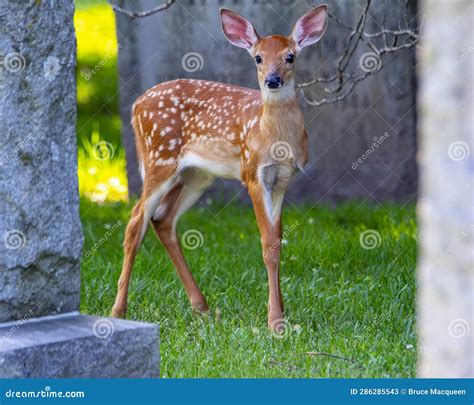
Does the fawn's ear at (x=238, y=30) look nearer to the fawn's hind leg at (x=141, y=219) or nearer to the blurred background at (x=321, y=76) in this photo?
the fawn's hind leg at (x=141, y=219)

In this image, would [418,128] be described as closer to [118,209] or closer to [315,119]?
[315,119]

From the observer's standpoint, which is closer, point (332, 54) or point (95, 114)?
point (332, 54)

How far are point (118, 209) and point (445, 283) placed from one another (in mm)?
5786

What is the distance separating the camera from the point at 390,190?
27.6 feet

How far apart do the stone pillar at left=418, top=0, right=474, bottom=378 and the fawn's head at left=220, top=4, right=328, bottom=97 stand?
271cm

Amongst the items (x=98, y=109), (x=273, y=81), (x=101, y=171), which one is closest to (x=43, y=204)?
(x=273, y=81)

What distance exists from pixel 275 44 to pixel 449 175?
9.76ft

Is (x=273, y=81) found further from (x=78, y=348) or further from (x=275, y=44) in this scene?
(x=78, y=348)

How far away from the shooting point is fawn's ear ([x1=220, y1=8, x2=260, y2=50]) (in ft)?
18.3

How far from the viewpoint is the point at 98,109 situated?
467 inches

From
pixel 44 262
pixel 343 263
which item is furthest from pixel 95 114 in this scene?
pixel 44 262

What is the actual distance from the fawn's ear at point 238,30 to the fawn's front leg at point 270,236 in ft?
2.45

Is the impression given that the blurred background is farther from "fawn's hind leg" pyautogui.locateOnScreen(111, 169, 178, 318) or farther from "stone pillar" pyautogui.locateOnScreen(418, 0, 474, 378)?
"stone pillar" pyautogui.locateOnScreen(418, 0, 474, 378)

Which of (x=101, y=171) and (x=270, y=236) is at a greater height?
(x=101, y=171)
